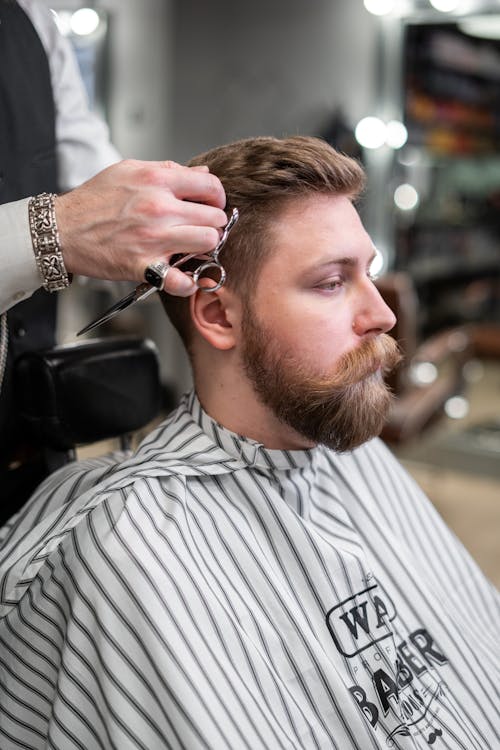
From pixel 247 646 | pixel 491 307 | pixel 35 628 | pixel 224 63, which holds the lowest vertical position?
pixel 247 646

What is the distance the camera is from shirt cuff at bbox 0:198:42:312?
1.15 m

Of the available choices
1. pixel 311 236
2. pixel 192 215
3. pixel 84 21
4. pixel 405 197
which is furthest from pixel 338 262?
pixel 405 197

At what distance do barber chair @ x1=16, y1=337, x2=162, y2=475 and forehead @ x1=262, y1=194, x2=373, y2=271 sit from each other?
393mm

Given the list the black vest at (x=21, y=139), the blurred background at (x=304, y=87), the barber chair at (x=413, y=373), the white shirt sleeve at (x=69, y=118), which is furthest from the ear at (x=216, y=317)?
the blurred background at (x=304, y=87)

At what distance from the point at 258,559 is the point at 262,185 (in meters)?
0.57

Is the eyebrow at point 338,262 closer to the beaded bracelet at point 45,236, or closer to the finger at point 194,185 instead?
the finger at point 194,185

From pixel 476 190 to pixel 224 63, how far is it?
267 centimetres

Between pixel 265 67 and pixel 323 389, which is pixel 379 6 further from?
pixel 323 389

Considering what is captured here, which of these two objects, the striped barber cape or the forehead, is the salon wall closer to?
the forehead

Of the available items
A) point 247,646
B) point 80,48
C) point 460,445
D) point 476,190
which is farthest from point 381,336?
point 476,190

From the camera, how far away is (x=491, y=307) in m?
7.63

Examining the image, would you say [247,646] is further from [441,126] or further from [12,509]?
[441,126]

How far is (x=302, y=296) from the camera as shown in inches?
51.6

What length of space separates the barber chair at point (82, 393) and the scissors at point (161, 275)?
9.1 inches
